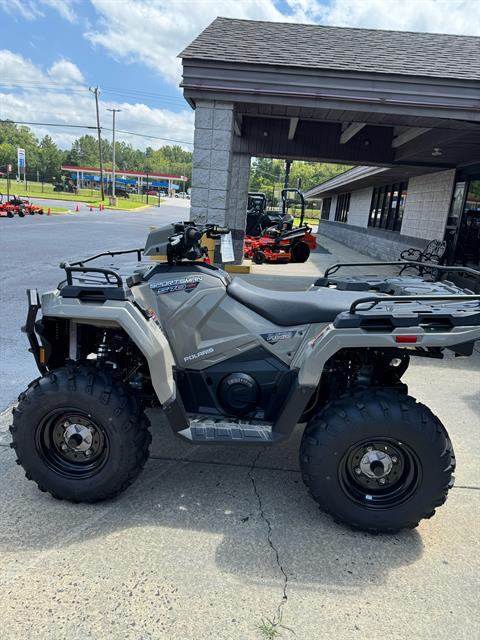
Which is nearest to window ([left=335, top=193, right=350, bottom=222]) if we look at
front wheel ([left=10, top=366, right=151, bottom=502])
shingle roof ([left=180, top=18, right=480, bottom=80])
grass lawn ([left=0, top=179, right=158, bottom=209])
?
shingle roof ([left=180, top=18, right=480, bottom=80])

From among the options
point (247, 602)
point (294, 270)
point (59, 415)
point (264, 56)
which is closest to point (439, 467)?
point (247, 602)

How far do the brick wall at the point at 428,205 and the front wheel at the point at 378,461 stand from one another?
11.3 metres

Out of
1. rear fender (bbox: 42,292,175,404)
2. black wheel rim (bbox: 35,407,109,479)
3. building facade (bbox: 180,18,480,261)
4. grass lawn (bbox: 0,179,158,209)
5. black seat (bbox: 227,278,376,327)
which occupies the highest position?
building facade (bbox: 180,18,480,261)

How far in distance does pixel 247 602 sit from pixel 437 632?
80cm

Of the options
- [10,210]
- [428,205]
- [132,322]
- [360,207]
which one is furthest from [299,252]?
[10,210]

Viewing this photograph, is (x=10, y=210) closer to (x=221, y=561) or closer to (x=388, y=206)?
(x=388, y=206)

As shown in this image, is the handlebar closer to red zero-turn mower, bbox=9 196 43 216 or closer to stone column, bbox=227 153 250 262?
→ stone column, bbox=227 153 250 262

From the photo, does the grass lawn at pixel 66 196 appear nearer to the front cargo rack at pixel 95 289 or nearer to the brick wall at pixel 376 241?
the brick wall at pixel 376 241

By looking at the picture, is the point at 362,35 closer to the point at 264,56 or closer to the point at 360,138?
the point at 360,138

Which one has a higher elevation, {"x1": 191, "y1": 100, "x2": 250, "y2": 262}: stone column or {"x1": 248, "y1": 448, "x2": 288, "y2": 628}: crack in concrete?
{"x1": 191, "y1": 100, "x2": 250, "y2": 262}: stone column

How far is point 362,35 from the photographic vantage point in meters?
10.2

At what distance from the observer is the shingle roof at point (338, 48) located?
7316mm

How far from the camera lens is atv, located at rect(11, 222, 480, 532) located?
250 cm

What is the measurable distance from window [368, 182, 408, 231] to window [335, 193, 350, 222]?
24.6 feet
